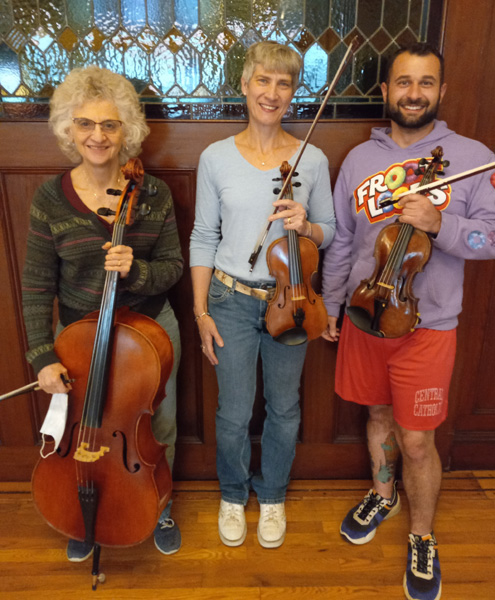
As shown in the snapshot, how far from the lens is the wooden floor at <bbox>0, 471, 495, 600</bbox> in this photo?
163 cm

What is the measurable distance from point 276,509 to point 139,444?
0.74m

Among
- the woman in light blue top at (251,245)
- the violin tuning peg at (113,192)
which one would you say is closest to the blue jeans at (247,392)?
the woman in light blue top at (251,245)

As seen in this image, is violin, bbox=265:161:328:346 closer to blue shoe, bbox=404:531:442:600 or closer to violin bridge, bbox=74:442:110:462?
violin bridge, bbox=74:442:110:462

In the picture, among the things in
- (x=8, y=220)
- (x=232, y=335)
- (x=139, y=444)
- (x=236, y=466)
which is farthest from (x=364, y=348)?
(x=8, y=220)

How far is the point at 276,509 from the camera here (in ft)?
6.15

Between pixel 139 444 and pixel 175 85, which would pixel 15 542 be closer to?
pixel 139 444

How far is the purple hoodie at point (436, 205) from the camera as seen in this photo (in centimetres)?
141

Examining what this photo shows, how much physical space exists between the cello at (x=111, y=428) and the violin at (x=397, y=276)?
2.06 feet

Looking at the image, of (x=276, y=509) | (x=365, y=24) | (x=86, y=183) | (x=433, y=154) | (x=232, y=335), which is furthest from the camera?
A: (x=276, y=509)

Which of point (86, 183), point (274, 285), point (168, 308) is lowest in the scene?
point (168, 308)

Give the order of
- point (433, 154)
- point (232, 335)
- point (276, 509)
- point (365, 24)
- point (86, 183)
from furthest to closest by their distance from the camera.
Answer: point (276, 509) < point (365, 24) < point (232, 335) < point (86, 183) < point (433, 154)

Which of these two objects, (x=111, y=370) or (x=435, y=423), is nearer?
(x=111, y=370)

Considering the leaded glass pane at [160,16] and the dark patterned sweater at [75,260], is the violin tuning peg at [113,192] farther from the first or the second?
the leaded glass pane at [160,16]

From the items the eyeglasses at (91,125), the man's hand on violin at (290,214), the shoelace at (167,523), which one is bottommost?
the shoelace at (167,523)
